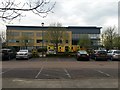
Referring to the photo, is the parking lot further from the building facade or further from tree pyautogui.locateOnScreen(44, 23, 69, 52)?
the building facade

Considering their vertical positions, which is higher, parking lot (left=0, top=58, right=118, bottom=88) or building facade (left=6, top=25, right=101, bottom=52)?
building facade (left=6, top=25, right=101, bottom=52)

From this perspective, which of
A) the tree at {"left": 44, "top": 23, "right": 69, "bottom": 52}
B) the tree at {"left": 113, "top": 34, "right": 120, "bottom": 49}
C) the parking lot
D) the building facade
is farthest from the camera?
the building facade

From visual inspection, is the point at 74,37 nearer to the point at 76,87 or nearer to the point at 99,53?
the point at 99,53

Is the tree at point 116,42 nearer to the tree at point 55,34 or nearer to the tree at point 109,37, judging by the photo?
the tree at point 109,37

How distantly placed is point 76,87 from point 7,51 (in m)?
31.4

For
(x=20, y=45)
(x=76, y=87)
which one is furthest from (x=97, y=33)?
(x=76, y=87)

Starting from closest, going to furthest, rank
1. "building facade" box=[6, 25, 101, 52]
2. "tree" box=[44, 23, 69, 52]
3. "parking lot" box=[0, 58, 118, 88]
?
"parking lot" box=[0, 58, 118, 88], "tree" box=[44, 23, 69, 52], "building facade" box=[6, 25, 101, 52]

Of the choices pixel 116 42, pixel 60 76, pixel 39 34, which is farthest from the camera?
pixel 39 34

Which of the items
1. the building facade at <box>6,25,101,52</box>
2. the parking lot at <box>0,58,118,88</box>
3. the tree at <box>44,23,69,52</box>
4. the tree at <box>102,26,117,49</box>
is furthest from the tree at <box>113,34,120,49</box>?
the parking lot at <box>0,58,118,88</box>

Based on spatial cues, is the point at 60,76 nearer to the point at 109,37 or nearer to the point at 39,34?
the point at 109,37

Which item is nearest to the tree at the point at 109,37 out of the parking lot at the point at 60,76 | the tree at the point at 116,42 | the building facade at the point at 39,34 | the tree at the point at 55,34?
the tree at the point at 116,42

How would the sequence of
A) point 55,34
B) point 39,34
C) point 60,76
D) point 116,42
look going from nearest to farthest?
point 60,76
point 55,34
point 116,42
point 39,34

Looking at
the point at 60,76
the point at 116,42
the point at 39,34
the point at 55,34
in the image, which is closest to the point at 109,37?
the point at 116,42

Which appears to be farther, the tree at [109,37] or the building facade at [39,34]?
the building facade at [39,34]
